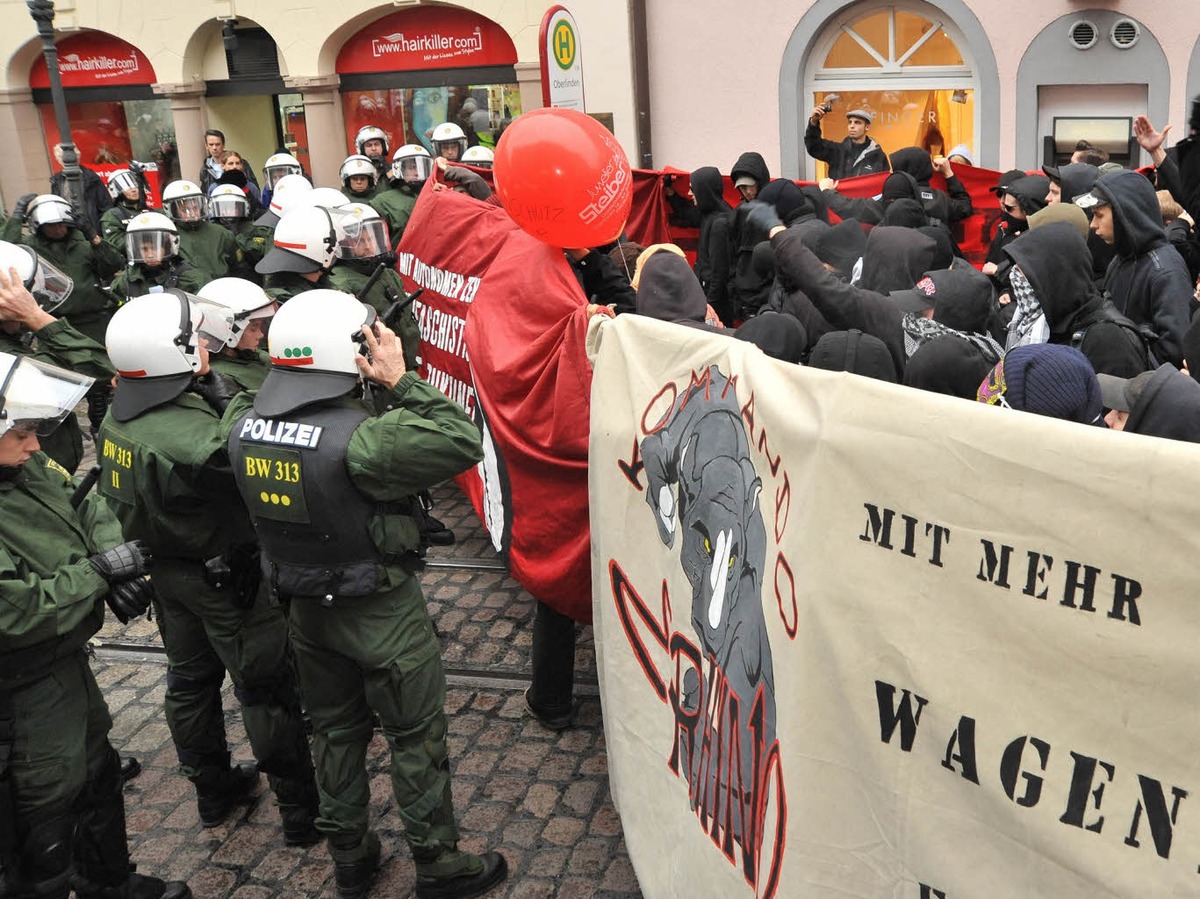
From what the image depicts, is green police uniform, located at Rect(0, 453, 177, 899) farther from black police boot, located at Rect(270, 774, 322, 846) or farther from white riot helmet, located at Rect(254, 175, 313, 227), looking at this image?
white riot helmet, located at Rect(254, 175, 313, 227)

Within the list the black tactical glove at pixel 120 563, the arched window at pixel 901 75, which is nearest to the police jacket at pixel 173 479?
the black tactical glove at pixel 120 563

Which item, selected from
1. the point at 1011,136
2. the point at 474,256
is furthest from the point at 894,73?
the point at 474,256

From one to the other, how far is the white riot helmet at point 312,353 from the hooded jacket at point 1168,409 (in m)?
2.36

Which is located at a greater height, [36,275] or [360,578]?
[36,275]

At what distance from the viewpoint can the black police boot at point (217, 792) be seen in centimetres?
489

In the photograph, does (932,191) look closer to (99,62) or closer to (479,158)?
(479,158)

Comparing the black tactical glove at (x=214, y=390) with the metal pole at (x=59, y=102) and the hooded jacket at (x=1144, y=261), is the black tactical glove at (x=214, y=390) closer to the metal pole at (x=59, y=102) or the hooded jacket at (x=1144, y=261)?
the hooded jacket at (x=1144, y=261)

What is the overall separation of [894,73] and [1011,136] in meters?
1.72

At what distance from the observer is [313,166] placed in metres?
19.6

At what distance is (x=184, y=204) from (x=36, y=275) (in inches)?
153

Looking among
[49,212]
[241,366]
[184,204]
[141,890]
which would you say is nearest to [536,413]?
[241,366]

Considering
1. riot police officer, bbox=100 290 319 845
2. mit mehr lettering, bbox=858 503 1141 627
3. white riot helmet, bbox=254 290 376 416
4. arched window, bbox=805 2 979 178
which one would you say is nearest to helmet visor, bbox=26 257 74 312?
riot police officer, bbox=100 290 319 845

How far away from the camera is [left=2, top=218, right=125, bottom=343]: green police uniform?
1008 centimetres

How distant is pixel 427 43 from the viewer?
739 inches
